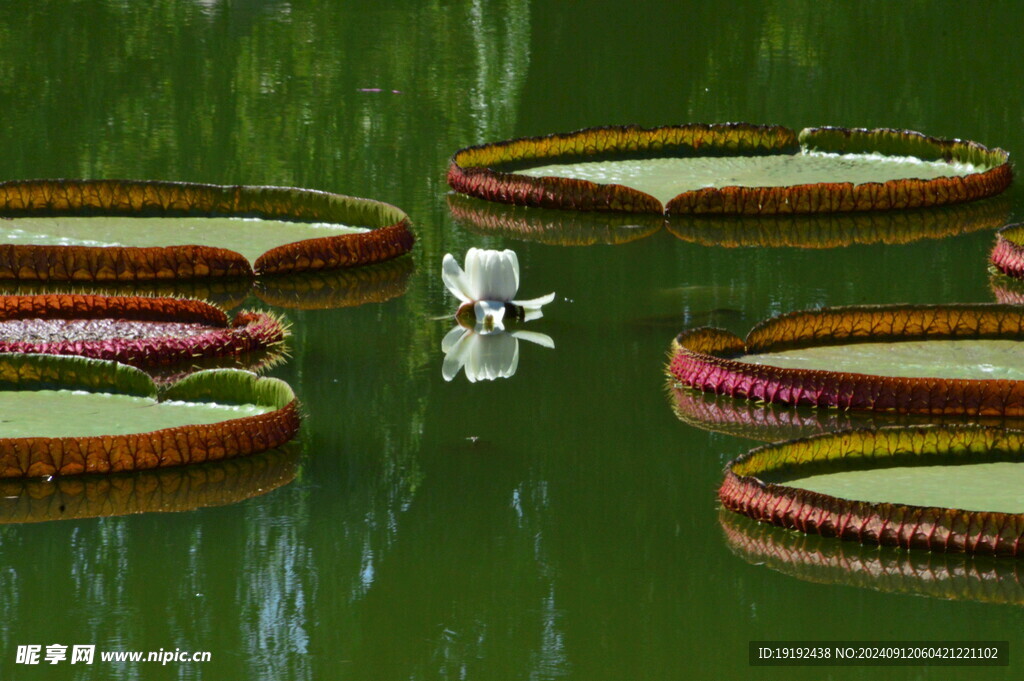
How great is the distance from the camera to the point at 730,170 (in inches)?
378

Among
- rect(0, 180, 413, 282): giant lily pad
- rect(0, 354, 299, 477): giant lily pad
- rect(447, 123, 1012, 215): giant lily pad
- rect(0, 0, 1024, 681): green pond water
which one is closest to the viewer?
rect(0, 0, 1024, 681): green pond water

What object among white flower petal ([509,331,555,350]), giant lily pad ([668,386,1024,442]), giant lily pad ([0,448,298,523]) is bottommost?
white flower petal ([509,331,555,350])

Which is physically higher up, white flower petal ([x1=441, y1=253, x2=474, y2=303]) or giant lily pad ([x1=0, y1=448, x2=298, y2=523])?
giant lily pad ([x1=0, y1=448, x2=298, y2=523])

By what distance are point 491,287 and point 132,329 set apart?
1266 mm

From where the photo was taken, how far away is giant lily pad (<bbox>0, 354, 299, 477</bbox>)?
4.84 meters

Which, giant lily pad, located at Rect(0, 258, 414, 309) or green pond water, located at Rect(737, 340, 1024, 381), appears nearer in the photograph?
green pond water, located at Rect(737, 340, 1024, 381)

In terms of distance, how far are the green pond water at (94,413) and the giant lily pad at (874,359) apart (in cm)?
140

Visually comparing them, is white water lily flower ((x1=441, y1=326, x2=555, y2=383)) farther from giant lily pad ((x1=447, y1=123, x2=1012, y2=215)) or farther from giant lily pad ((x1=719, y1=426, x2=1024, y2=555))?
giant lily pad ((x1=447, y1=123, x2=1012, y2=215))

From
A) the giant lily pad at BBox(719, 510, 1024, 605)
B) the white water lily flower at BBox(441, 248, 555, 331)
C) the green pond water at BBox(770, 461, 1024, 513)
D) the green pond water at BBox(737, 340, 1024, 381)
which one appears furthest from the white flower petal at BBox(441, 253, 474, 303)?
the giant lily pad at BBox(719, 510, 1024, 605)

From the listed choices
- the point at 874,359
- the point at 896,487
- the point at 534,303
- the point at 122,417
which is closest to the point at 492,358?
the point at 534,303

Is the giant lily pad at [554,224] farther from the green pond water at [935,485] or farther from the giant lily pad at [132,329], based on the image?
the green pond water at [935,485]

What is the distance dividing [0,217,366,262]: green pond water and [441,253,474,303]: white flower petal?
116 centimetres

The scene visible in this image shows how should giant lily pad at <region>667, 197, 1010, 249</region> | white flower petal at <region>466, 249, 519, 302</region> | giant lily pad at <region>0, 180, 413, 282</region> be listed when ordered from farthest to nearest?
giant lily pad at <region>667, 197, 1010, 249</region>
giant lily pad at <region>0, 180, 413, 282</region>
white flower petal at <region>466, 249, 519, 302</region>

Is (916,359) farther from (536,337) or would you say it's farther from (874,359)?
(536,337)
